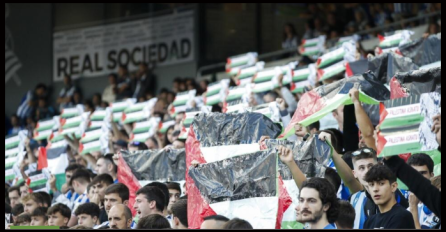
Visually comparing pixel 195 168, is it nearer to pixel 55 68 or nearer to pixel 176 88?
pixel 176 88

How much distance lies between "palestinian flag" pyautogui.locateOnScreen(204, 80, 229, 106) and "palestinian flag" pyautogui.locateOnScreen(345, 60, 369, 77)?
2.80 meters

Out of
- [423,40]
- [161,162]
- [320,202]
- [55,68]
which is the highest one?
[55,68]

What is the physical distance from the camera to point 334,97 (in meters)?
8.78

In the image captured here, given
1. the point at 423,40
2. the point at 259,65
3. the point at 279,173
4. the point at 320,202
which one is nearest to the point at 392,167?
the point at 320,202

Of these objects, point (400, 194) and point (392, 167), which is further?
point (400, 194)

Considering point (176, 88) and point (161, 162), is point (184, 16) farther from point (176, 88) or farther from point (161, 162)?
point (161, 162)

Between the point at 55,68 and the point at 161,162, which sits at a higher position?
the point at 55,68

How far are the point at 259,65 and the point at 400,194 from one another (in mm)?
6571

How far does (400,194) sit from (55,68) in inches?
624

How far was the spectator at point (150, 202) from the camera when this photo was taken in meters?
8.80

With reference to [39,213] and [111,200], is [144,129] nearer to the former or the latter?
[39,213]

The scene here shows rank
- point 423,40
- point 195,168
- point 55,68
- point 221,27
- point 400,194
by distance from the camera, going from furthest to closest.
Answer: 1. point 55,68
2. point 221,27
3. point 423,40
4. point 195,168
5. point 400,194

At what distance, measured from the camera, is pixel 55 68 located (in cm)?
2258

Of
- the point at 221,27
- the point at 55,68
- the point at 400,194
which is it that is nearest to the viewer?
the point at 400,194
